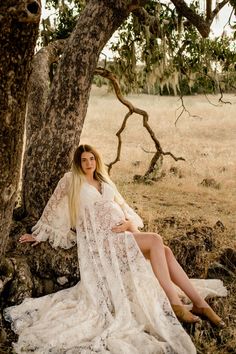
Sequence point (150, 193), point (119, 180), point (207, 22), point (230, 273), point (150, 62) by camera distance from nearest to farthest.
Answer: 1. point (230, 273)
2. point (207, 22)
3. point (150, 62)
4. point (150, 193)
5. point (119, 180)

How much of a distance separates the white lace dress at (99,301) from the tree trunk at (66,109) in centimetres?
50

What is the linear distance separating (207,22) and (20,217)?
147 inches

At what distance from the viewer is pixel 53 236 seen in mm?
5559

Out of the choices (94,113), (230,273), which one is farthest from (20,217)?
(94,113)

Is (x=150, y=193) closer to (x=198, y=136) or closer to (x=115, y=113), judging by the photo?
(x=198, y=136)

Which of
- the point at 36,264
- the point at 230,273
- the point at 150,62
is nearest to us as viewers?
the point at 36,264

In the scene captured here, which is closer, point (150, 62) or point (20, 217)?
point (20, 217)

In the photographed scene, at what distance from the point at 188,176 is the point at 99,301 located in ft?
24.4

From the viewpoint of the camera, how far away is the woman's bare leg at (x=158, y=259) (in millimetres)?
4848

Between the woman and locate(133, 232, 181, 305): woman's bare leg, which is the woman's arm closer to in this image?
the woman

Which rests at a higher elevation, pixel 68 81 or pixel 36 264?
pixel 68 81

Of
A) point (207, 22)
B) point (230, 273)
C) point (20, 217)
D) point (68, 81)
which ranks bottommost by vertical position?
Result: point (230, 273)

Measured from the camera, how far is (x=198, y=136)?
2006 cm

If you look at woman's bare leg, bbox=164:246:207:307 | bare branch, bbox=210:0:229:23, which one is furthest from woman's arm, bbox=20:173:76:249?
bare branch, bbox=210:0:229:23
